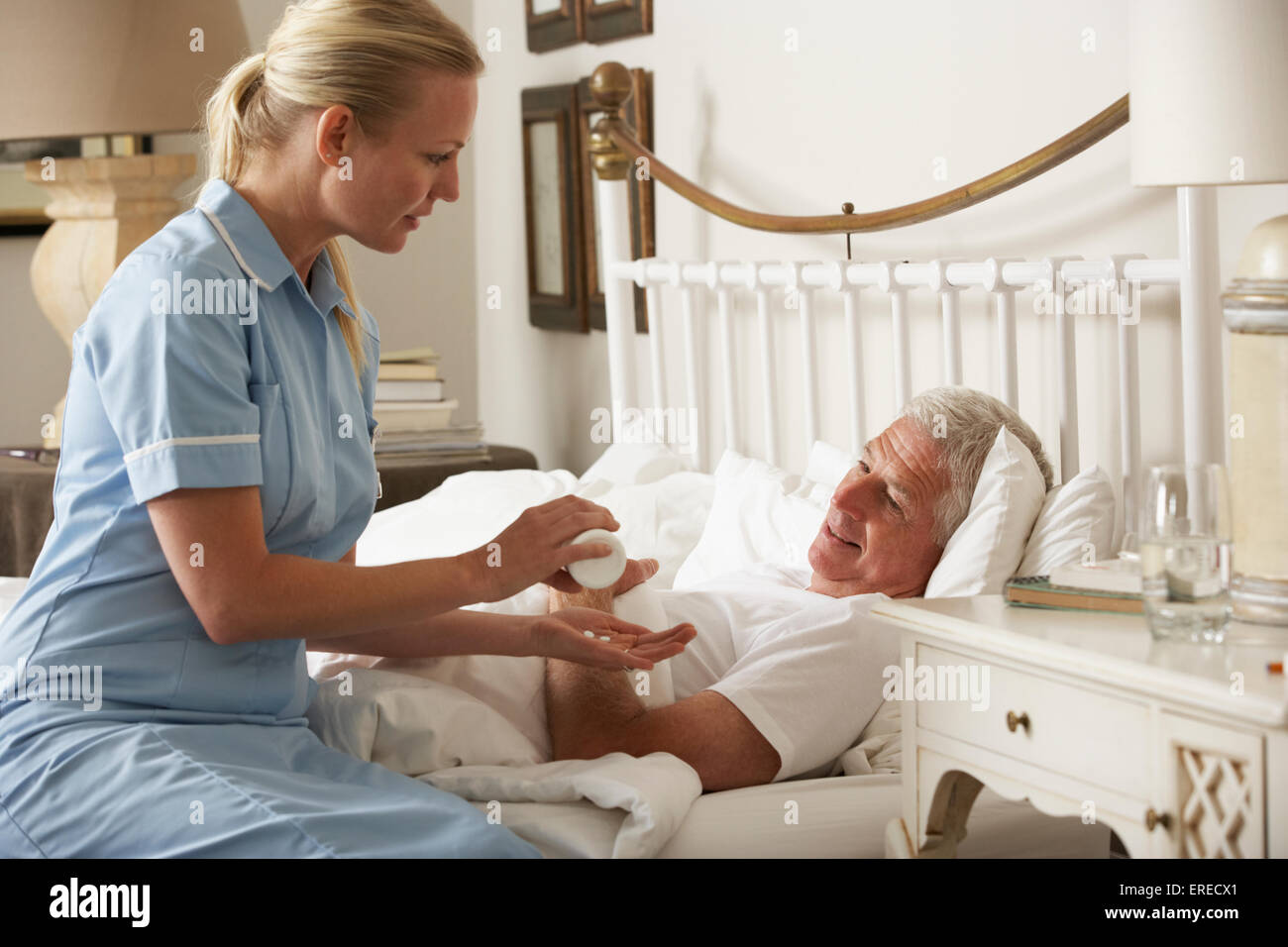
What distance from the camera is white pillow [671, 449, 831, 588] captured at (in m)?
2.02

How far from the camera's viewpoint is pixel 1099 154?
1873 mm

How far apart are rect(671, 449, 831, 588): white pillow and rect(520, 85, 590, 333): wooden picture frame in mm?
1164

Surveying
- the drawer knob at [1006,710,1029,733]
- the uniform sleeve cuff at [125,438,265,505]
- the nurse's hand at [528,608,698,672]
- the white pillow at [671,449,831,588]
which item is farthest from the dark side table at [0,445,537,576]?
the drawer knob at [1006,710,1029,733]

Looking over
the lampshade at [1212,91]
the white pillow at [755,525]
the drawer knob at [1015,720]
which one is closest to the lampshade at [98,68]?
the white pillow at [755,525]

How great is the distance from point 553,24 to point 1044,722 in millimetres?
2494

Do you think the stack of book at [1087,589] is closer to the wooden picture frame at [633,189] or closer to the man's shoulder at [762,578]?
the man's shoulder at [762,578]

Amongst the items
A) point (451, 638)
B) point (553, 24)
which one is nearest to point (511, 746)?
point (451, 638)

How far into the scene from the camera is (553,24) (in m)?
3.29

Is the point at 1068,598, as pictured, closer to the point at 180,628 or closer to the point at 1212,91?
the point at 1212,91

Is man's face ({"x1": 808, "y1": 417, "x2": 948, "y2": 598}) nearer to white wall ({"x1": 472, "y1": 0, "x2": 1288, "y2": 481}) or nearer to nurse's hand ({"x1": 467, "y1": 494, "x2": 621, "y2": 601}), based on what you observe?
white wall ({"x1": 472, "y1": 0, "x2": 1288, "y2": 481})

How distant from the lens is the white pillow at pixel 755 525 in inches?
79.6
